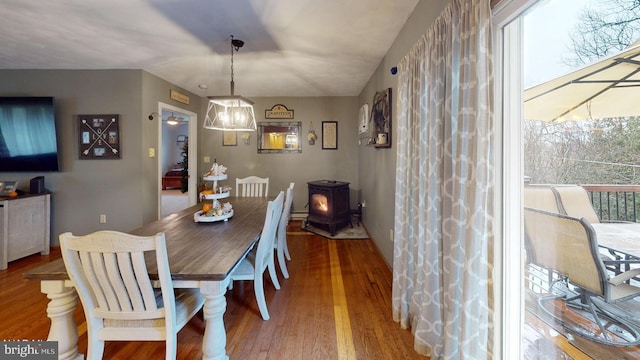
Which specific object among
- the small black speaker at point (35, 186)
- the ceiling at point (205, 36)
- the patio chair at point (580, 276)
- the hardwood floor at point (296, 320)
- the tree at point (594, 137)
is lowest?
the hardwood floor at point (296, 320)

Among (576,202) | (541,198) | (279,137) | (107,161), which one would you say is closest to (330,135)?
(279,137)

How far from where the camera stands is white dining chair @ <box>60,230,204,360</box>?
3.96ft

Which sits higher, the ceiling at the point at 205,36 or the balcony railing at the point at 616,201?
the ceiling at the point at 205,36

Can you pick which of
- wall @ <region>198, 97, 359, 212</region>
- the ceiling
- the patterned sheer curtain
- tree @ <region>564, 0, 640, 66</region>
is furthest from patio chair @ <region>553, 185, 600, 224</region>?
wall @ <region>198, 97, 359, 212</region>

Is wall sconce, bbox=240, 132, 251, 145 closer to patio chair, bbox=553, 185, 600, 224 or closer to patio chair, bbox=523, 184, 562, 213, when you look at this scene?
patio chair, bbox=523, 184, 562, 213

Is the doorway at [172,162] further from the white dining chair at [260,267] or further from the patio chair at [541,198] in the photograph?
the patio chair at [541,198]

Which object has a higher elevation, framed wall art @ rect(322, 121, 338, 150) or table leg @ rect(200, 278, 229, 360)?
framed wall art @ rect(322, 121, 338, 150)

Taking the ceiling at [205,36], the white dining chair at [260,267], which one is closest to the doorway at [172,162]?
the ceiling at [205,36]

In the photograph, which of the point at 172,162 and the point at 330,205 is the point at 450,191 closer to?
the point at 330,205

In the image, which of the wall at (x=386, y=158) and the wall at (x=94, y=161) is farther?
the wall at (x=94, y=161)

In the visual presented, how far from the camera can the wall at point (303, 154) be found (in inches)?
211

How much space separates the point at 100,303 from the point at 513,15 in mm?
2377

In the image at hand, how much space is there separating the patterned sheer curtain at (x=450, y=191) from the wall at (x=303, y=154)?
131 inches

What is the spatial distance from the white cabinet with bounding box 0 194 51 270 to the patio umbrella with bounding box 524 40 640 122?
494cm
